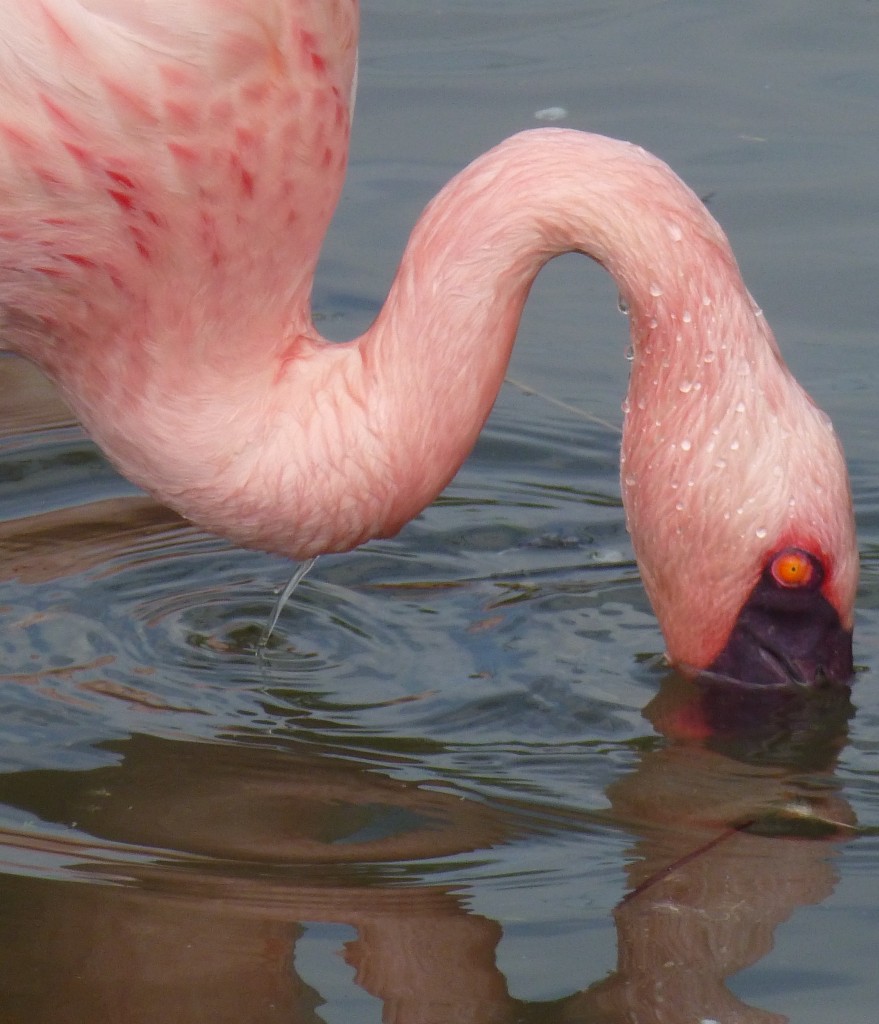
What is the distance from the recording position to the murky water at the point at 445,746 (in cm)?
359

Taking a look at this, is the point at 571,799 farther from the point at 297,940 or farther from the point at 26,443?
the point at 26,443

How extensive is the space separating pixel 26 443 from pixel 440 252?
2419 millimetres

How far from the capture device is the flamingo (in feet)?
13.4

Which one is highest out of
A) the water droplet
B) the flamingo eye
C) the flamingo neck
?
the water droplet

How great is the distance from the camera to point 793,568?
430 centimetres

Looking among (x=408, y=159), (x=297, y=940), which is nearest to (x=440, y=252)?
(x=297, y=940)

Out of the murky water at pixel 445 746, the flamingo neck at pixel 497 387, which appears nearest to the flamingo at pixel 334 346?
the flamingo neck at pixel 497 387

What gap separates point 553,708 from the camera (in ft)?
15.8

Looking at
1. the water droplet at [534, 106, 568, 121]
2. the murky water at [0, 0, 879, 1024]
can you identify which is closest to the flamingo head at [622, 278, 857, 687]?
the murky water at [0, 0, 879, 1024]

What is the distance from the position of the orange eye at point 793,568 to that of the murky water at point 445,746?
1.54 feet

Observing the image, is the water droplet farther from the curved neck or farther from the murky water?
the curved neck

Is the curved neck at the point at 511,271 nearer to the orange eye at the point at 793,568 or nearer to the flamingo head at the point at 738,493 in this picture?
the flamingo head at the point at 738,493

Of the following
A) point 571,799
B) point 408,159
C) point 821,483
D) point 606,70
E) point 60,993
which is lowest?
point 60,993

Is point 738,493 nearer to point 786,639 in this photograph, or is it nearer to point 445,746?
point 786,639
